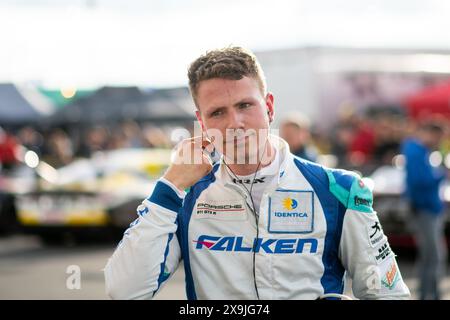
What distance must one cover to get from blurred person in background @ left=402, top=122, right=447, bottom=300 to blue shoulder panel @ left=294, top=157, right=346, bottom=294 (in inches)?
194

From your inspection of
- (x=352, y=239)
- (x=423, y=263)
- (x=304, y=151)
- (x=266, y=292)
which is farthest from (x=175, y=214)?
(x=304, y=151)

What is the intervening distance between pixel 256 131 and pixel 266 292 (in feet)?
1.59

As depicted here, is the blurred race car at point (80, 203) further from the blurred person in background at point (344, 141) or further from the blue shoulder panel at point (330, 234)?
the blue shoulder panel at point (330, 234)

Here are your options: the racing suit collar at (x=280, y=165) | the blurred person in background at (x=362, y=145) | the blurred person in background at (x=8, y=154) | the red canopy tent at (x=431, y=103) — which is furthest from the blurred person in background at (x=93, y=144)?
the racing suit collar at (x=280, y=165)

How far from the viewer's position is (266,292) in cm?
239

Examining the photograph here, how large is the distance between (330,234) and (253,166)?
32 centimetres

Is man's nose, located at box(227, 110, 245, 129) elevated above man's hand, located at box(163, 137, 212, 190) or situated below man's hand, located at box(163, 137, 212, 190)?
above

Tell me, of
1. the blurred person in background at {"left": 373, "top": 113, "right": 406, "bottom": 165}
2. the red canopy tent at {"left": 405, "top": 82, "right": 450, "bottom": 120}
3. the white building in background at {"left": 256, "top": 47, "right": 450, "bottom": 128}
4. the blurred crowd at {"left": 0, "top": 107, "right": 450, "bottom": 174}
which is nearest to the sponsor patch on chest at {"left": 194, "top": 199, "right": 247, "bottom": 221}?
the blurred crowd at {"left": 0, "top": 107, "right": 450, "bottom": 174}

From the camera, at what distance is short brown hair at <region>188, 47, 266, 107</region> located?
2391 millimetres

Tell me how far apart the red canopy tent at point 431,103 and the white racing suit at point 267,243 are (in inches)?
646

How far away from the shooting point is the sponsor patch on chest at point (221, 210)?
2.49 meters

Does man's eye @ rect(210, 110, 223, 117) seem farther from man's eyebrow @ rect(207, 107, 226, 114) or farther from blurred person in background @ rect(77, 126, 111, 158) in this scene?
blurred person in background @ rect(77, 126, 111, 158)
